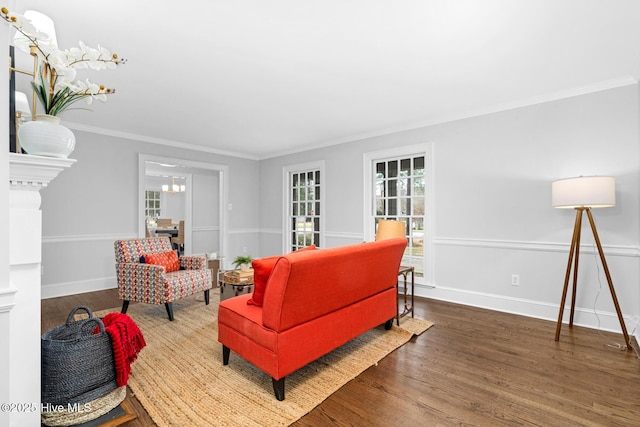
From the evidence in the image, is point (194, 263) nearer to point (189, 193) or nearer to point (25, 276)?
point (25, 276)

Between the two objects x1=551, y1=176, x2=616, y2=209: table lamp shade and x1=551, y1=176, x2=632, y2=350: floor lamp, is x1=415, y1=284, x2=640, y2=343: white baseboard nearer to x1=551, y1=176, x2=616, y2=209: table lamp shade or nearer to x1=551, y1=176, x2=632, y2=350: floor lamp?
x1=551, y1=176, x2=632, y2=350: floor lamp

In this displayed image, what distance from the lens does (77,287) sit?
170 inches

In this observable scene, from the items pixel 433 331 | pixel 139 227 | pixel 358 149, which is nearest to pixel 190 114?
pixel 139 227

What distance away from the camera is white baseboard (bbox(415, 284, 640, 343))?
296 centimetres

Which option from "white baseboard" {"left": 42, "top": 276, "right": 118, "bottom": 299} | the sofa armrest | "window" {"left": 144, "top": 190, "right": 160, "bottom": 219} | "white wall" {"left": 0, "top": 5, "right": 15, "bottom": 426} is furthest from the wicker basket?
"window" {"left": 144, "top": 190, "right": 160, "bottom": 219}

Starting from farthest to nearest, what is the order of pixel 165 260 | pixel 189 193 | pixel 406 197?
1. pixel 189 193
2. pixel 406 197
3. pixel 165 260

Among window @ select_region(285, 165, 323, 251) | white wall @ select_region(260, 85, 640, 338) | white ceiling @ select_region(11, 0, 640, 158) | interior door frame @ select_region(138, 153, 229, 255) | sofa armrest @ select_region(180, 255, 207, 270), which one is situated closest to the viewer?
white ceiling @ select_region(11, 0, 640, 158)

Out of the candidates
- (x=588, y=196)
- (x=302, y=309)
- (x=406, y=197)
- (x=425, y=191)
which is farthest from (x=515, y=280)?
(x=302, y=309)

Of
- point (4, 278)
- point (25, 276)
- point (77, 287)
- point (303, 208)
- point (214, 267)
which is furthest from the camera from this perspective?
point (303, 208)

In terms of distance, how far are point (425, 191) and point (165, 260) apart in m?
3.43

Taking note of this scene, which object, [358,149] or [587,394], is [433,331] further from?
[358,149]

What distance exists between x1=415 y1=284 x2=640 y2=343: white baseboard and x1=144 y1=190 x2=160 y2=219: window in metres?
7.94

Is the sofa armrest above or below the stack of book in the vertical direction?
above

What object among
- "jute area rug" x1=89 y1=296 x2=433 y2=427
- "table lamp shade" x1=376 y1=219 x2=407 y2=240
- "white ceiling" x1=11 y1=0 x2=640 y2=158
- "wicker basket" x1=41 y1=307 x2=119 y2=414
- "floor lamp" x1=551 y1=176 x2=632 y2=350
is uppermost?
"white ceiling" x1=11 y1=0 x2=640 y2=158
